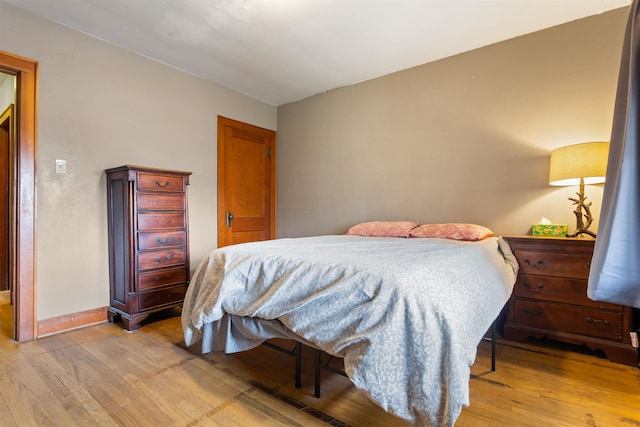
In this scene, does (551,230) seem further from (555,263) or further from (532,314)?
(532,314)

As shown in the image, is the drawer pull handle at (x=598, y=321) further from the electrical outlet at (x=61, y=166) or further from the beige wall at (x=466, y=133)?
the electrical outlet at (x=61, y=166)

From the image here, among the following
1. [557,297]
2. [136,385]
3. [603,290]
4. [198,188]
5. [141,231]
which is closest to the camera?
[603,290]

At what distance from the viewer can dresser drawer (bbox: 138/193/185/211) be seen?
251 cm

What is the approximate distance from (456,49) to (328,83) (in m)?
1.36

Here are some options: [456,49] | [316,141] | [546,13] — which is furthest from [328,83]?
[546,13]

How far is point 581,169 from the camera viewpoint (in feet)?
6.79

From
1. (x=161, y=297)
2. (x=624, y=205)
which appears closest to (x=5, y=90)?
(x=161, y=297)

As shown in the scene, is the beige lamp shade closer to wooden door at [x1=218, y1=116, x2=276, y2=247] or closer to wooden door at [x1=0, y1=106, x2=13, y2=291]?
wooden door at [x1=218, y1=116, x2=276, y2=247]

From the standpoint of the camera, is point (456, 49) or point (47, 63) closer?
point (47, 63)

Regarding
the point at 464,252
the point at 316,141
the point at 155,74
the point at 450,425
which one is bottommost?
the point at 450,425

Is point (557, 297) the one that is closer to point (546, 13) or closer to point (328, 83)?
point (546, 13)

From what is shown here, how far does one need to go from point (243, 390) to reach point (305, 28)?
2.57 m

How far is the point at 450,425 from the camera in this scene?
101 centimetres

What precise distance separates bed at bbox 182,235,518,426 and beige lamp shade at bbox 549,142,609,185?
0.95 metres
